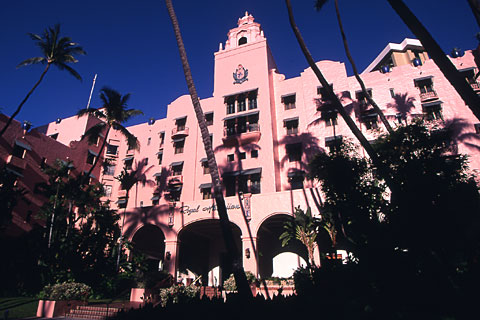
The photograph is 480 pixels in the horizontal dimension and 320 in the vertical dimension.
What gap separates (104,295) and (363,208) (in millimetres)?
18393

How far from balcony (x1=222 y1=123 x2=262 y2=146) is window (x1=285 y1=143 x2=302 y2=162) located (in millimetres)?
Result: 3284

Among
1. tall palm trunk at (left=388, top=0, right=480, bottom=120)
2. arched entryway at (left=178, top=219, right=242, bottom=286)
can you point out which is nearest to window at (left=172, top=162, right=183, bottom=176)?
arched entryway at (left=178, top=219, right=242, bottom=286)

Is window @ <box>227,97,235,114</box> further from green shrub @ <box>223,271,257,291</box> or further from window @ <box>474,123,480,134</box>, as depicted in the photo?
window @ <box>474,123,480,134</box>

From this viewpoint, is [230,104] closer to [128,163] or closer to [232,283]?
[128,163]

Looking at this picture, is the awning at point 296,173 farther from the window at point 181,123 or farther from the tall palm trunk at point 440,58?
the tall palm trunk at point 440,58

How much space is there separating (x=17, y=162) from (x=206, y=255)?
1986 centimetres

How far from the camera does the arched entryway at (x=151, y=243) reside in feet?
82.8

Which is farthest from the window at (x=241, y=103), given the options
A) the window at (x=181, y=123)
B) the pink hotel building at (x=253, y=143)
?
the window at (x=181, y=123)

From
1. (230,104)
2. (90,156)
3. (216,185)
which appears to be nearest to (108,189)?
(90,156)

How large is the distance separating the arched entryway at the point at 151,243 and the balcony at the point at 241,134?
11.0m

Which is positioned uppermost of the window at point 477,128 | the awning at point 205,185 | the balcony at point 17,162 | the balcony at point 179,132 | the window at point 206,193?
the balcony at point 179,132

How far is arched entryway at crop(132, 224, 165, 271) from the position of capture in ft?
82.8

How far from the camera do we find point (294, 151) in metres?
28.7

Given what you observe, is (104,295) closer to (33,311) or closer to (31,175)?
(33,311)
